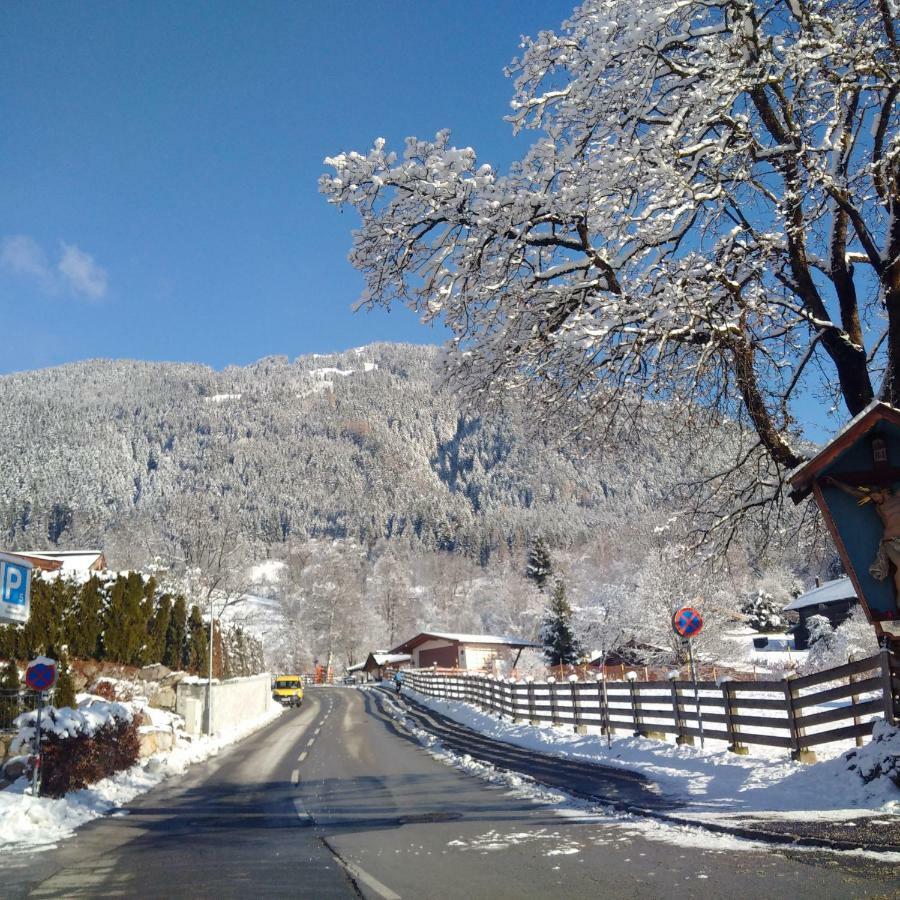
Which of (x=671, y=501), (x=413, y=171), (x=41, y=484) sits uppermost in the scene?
(x=41, y=484)

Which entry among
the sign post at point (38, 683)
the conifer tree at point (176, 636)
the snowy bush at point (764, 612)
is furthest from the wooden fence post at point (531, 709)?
the snowy bush at point (764, 612)

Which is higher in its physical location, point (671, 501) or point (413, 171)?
point (413, 171)

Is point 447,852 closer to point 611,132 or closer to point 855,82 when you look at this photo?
point 611,132

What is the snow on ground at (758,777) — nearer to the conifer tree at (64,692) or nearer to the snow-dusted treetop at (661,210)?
the snow-dusted treetop at (661,210)

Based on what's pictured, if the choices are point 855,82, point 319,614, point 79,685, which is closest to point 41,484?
point 319,614

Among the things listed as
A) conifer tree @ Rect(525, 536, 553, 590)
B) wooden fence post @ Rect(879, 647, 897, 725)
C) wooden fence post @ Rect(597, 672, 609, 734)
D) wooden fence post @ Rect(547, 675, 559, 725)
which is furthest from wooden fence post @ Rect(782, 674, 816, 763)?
conifer tree @ Rect(525, 536, 553, 590)

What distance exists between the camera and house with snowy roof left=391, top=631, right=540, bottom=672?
79.8m

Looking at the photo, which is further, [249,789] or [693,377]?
[249,789]

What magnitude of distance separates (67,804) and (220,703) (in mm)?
19326

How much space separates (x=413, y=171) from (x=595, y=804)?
8.53 m

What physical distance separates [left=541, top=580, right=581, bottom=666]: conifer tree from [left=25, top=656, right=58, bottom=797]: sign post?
177ft

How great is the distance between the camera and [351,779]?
15398 millimetres

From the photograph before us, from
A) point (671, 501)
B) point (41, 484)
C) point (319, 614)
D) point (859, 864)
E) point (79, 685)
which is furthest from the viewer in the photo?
point (41, 484)

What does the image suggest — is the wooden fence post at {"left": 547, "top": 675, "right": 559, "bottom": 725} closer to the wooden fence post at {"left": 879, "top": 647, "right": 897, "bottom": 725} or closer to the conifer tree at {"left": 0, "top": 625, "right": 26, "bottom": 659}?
the wooden fence post at {"left": 879, "top": 647, "right": 897, "bottom": 725}
